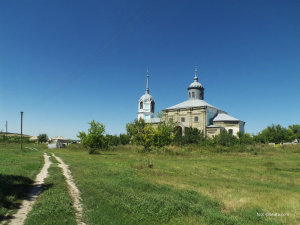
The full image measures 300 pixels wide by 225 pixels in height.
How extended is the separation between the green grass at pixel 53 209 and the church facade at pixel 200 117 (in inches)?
1635

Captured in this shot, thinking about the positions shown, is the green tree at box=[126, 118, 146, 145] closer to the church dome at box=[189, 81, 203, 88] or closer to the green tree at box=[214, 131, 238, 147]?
the green tree at box=[214, 131, 238, 147]

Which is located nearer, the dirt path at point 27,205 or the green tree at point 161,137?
the dirt path at point 27,205

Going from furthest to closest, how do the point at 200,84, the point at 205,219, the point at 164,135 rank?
the point at 200,84, the point at 164,135, the point at 205,219

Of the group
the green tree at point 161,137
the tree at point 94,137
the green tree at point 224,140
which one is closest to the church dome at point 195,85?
the green tree at point 224,140

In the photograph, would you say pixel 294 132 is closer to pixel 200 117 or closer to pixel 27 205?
pixel 200 117

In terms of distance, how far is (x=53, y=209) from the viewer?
7.04 m

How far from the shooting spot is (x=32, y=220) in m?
6.20

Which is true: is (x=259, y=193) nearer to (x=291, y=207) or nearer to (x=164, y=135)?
(x=291, y=207)

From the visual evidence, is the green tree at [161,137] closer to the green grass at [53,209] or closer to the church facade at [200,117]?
the church facade at [200,117]

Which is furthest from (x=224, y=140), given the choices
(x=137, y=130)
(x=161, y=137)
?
(x=137, y=130)

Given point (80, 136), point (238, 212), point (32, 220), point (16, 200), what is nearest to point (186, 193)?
point (238, 212)

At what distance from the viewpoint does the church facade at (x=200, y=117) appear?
52.5 meters

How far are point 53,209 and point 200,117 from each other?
50248 mm

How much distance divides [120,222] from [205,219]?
2407mm
